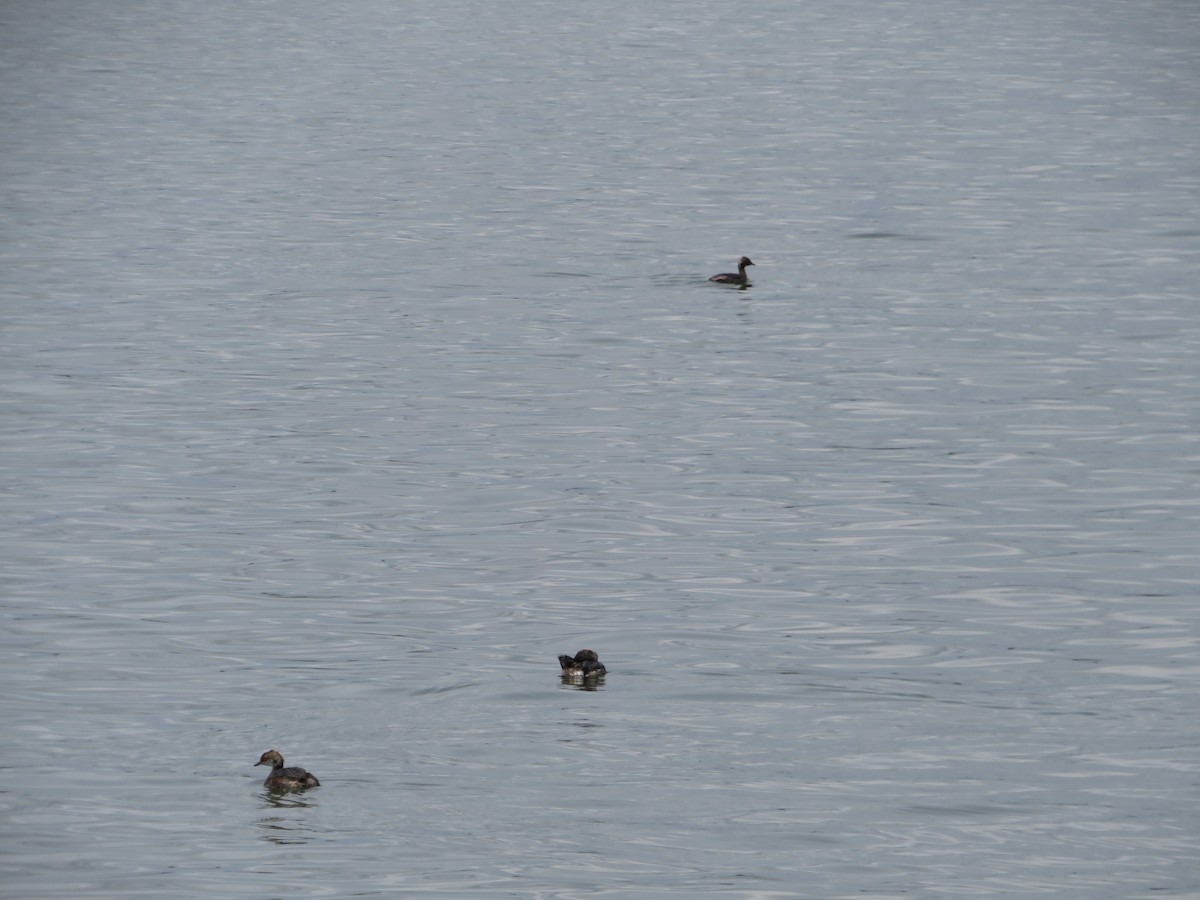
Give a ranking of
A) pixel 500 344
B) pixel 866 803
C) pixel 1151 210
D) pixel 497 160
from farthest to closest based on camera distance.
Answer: pixel 497 160, pixel 1151 210, pixel 500 344, pixel 866 803

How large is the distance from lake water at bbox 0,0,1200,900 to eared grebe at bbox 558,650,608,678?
279mm

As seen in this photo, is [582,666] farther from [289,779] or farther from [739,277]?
[739,277]

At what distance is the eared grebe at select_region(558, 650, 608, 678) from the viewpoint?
16.0 m

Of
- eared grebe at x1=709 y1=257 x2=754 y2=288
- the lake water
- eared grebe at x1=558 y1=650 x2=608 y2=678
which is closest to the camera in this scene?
the lake water

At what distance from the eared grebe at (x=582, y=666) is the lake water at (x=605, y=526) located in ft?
0.92

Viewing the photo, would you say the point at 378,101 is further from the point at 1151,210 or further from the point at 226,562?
the point at 226,562

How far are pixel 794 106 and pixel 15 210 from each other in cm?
2371

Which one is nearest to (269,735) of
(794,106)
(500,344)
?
(500,344)

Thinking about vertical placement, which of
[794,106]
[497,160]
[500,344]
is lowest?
[500,344]

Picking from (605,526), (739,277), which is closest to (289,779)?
(605,526)

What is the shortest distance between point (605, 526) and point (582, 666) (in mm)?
4381

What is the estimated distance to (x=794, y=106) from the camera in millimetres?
57469

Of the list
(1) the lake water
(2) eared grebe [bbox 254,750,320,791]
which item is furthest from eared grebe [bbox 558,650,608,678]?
(2) eared grebe [bbox 254,750,320,791]

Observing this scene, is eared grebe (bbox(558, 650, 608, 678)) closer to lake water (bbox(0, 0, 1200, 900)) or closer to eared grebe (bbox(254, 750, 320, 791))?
lake water (bbox(0, 0, 1200, 900))
